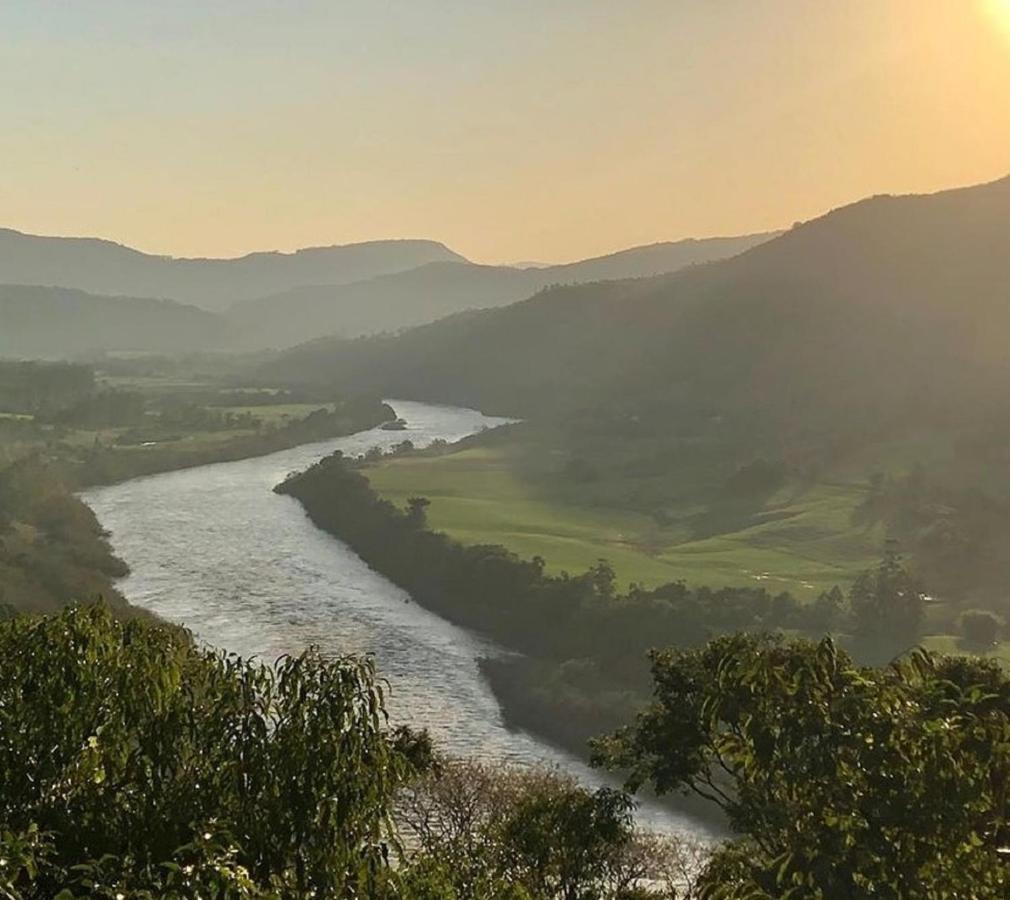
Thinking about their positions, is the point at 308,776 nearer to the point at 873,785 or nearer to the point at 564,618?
the point at 873,785

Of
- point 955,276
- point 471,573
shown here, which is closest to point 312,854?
point 471,573

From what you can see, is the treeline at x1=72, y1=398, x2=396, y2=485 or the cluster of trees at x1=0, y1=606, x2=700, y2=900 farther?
the treeline at x1=72, y1=398, x2=396, y2=485

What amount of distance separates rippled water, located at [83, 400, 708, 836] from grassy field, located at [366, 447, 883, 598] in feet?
41.4

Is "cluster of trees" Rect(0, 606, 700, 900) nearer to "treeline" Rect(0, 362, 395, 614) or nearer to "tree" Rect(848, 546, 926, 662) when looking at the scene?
"treeline" Rect(0, 362, 395, 614)

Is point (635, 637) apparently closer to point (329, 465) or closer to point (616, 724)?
point (616, 724)

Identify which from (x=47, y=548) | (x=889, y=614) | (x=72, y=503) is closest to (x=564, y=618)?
(x=889, y=614)

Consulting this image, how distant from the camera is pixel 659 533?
110000 mm

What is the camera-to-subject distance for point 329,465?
411 ft

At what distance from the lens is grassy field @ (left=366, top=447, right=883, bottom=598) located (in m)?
87.6

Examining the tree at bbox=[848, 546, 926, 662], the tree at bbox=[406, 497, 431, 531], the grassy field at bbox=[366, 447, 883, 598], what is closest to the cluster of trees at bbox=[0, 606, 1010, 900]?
the tree at bbox=[848, 546, 926, 662]

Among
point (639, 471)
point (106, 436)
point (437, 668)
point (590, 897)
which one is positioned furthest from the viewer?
point (106, 436)

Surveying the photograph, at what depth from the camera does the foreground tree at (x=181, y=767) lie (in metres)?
8.51

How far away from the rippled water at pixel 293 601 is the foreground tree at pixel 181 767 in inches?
1676

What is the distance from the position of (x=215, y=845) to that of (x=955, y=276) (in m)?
213
